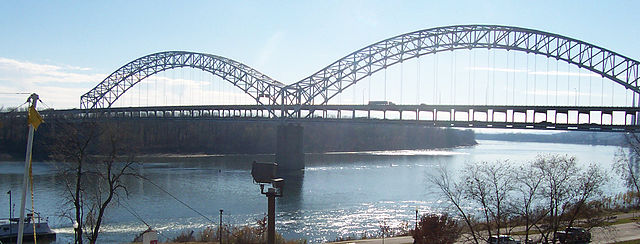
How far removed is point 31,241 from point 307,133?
90.2 meters

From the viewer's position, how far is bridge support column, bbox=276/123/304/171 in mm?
70250

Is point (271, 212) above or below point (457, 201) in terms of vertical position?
above

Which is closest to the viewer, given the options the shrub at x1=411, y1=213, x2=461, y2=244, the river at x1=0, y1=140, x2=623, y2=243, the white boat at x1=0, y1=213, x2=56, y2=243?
the shrub at x1=411, y1=213, x2=461, y2=244

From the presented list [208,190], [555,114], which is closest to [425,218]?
[208,190]

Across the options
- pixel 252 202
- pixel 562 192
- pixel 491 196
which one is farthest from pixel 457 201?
pixel 252 202

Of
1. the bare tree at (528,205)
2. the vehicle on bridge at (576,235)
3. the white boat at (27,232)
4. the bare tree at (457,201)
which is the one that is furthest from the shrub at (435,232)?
the white boat at (27,232)

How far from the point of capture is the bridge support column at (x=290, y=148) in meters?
70.2

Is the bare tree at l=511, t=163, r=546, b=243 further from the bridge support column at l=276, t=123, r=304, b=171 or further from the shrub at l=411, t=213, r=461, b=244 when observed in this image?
the bridge support column at l=276, t=123, r=304, b=171

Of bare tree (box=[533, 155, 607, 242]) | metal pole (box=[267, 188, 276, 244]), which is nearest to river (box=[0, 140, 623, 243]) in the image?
bare tree (box=[533, 155, 607, 242])

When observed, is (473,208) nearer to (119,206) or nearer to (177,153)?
(119,206)

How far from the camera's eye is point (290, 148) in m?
72.6

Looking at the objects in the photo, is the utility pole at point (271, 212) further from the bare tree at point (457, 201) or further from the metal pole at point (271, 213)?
the bare tree at point (457, 201)

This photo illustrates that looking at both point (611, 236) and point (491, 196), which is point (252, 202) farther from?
point (611, 236)

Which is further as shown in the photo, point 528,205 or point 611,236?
point 611,236
